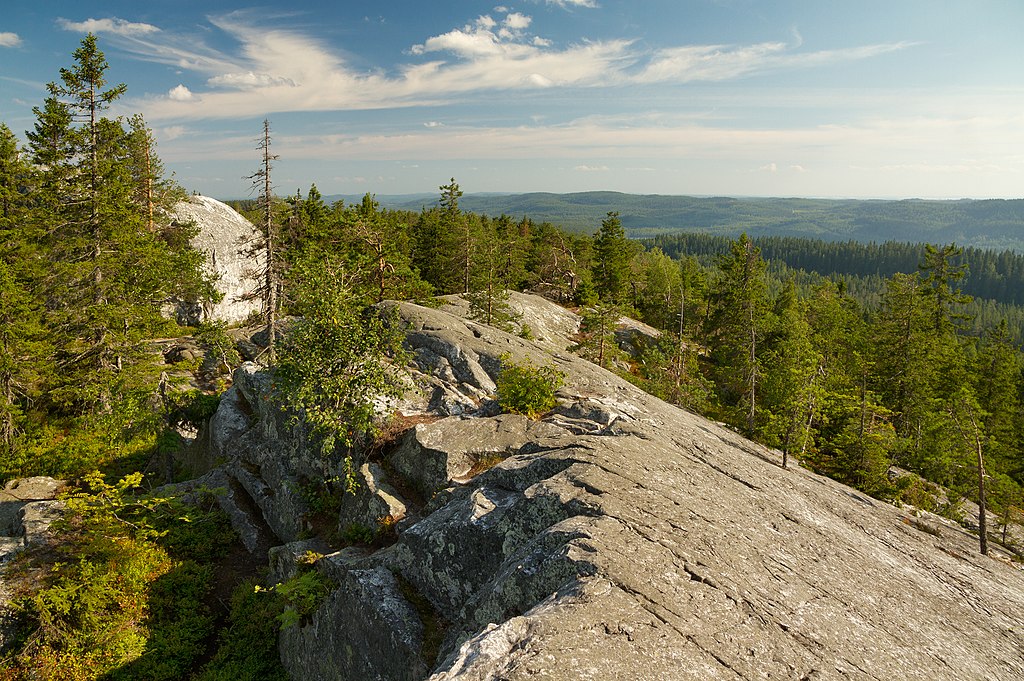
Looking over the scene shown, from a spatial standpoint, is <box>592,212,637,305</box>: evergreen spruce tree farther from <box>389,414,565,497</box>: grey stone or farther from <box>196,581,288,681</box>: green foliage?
<box>196,581,288,681</box>: green foliage

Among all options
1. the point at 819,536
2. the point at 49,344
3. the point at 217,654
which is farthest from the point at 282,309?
the point at 819,536

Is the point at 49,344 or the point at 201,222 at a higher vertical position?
the point at 201,222

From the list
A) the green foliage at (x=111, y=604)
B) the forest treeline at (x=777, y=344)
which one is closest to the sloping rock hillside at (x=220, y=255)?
the forest treeline at (x=777, y=344)

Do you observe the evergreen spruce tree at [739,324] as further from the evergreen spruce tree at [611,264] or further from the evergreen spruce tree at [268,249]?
the evergreen spruce tree at [268,249]

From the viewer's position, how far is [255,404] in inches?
919

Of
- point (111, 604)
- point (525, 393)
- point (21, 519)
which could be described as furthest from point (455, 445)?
point (21, 519)

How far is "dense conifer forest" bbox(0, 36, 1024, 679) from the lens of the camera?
14.9 meters

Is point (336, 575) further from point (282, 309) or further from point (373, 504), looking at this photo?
point (282, 309)

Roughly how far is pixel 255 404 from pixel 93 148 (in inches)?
674

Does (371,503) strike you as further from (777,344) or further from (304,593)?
(777,344)

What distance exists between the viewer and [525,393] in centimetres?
1766

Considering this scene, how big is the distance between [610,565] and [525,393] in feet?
32.4

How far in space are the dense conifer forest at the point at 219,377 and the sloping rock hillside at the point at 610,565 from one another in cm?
285

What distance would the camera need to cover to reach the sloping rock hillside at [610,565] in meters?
7.17
